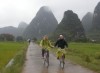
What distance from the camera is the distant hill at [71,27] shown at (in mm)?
123438

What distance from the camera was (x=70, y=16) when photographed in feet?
439

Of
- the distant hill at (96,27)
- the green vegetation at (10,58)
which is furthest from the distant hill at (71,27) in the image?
the green vegetation at (10,58)

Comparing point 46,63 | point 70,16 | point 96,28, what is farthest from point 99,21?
point 46,63

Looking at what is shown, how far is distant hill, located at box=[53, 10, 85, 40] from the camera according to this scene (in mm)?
123438

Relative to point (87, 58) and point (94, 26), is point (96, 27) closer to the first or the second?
point (94, 26)

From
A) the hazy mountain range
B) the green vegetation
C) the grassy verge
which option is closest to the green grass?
the grassy verge

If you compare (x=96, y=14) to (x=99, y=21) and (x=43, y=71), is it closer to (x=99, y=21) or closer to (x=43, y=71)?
(x=99, y=21)

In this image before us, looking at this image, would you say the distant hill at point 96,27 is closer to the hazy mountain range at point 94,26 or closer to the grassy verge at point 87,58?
the hazy mountain range at point 94,26

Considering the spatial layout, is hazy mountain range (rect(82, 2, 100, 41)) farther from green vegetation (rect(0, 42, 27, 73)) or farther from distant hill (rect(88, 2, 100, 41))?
green vegetation (rect(0, 42, 27, 73))

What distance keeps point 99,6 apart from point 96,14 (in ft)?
15.0

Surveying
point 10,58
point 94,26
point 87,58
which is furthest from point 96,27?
point 87,58

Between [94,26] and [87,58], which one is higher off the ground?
[94,26]

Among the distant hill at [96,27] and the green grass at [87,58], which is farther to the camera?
the distant hill at [96,27]

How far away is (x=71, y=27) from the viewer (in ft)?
423
